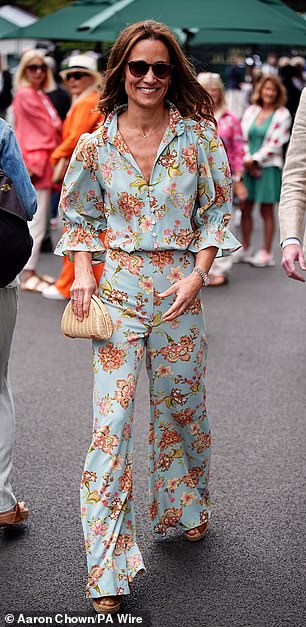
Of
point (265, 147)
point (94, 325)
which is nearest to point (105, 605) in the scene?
point (94, 325)

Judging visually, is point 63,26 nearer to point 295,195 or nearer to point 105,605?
point 295,195

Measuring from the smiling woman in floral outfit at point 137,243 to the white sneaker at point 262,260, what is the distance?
8.40 metres

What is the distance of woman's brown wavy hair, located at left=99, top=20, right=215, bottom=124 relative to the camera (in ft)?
14.0

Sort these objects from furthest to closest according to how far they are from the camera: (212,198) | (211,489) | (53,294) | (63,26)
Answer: (63,26) → (53,294) → (211,489) → (212,198)

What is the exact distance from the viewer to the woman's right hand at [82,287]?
4.34 m

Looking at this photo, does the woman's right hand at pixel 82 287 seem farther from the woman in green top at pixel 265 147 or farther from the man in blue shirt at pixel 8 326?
the woman in green top at pixel 265 147

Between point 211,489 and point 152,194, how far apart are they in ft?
6.15

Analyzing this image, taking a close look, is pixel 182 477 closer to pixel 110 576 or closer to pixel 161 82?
pixel 110 576

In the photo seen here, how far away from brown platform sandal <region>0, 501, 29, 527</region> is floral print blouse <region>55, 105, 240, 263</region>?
1.21m

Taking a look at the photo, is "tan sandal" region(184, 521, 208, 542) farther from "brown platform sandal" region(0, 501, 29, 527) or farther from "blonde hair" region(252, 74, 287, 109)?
"blonde hair" region(252, 74, 287, 109)

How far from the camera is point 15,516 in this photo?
16.2 ft

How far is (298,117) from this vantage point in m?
4.47

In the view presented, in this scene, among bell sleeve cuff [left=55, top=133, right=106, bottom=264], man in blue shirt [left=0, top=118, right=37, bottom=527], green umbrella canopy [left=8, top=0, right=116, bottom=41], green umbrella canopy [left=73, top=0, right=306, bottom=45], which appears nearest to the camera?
bell sleeve cuff [left=55, top=133, right=106, bottom=264]

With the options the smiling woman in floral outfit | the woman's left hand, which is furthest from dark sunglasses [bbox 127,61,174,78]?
the woman's left hand
